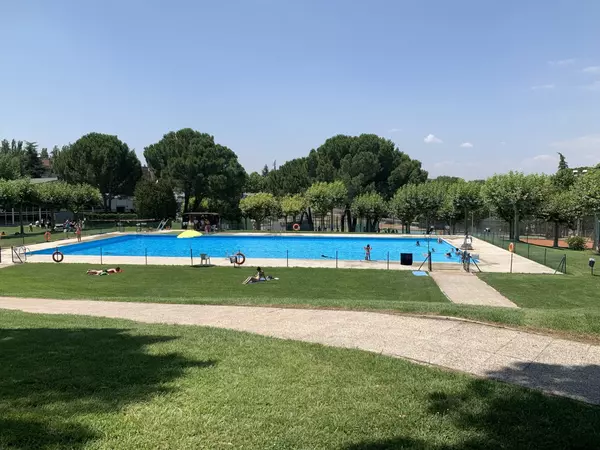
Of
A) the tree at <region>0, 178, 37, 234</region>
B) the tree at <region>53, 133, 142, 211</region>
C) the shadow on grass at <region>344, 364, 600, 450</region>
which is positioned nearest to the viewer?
the shadow on grass at <region>344, 364, 600, 450</region>

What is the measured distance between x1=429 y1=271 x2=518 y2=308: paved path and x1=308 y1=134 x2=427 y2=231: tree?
37.6 meters

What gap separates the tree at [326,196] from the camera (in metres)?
54.1

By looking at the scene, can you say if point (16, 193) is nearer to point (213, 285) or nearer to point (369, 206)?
point (213, 285)

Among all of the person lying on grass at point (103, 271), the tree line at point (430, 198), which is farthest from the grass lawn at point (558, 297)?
the person lying on grass at point (103, 271)

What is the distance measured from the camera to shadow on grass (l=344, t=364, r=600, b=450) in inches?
156

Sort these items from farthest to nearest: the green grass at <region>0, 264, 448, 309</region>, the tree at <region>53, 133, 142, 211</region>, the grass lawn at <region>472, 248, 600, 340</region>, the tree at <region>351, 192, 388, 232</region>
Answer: the tree at <region>53, 133, 142, 211</region>
the tree at <region>351, 192, 388, 232</region>
the green grass at <region>0, 264, 448, 309</region>
the grass lawn at <region>472, 248, 600, 340</region>

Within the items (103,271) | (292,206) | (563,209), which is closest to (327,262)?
(103,271)

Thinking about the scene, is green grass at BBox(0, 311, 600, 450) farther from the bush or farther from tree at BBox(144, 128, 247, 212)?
tree at BBox(144, 128, 247, 212)

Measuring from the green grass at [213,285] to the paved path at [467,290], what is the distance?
0.52 m

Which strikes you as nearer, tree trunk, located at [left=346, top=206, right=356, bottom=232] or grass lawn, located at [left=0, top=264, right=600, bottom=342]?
grass lawn, located at [left=0, top=264, right=600, bottom=342]

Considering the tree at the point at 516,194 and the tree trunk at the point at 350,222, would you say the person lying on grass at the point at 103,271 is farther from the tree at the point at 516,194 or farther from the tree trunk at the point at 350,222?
the tree trunk at the point at 350,222

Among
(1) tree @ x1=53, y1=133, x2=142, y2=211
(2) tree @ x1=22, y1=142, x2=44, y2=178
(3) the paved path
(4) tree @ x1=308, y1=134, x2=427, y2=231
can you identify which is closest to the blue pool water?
(3) the paved path

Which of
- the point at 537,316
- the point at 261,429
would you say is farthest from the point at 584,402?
the point at 537,316

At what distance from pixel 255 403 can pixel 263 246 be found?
36.7 meters
